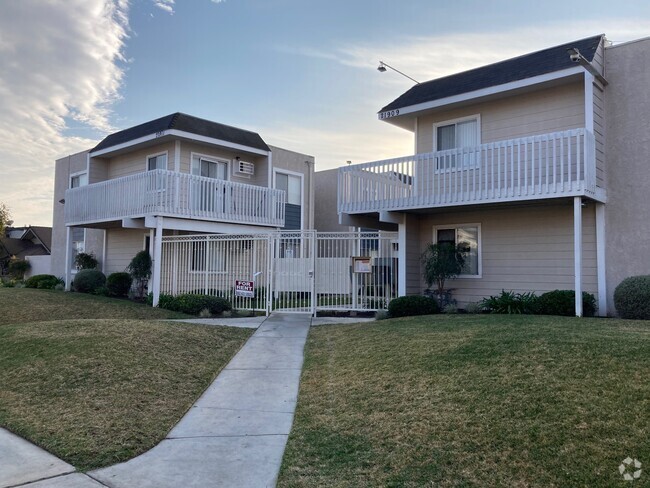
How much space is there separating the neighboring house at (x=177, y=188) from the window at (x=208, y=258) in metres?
1.27

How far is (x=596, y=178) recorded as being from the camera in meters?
12.2

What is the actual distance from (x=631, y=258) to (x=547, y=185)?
260 centimetres

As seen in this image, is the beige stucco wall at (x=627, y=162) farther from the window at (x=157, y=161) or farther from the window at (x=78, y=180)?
the window at (x=78, y=180)

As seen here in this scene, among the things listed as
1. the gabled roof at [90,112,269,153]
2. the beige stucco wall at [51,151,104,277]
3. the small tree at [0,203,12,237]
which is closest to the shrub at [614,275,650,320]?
the gabled roof at [90,112,269,153]

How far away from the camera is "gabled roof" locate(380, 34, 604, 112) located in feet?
41.8

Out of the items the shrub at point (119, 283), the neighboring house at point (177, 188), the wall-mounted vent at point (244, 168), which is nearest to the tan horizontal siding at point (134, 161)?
the neighboring house at point (177, 188)

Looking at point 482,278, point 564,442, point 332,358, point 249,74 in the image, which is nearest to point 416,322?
point 332,358

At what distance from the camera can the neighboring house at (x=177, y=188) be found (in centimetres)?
1741

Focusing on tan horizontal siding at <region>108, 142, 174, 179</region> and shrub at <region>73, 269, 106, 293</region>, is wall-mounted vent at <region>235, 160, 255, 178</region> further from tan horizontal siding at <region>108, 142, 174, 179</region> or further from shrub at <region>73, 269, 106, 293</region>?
shrub at <region>73, 269, 106, 293</region>

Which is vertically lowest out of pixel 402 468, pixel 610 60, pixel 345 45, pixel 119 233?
pixel 402 468

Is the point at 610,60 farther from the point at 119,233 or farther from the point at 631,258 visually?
the point at 119,233

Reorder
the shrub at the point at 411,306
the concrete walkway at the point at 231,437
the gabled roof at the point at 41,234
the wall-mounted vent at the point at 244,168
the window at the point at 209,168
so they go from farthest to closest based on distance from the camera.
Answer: the gabled roof at the point at 41,234
the wall-mounted vent at the point at 244,168
the window at the point at 209,168
the shrub at the point at 411,306
the concrete walkway at the point at 231,437

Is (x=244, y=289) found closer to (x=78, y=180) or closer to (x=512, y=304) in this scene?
(x=512, y=304)

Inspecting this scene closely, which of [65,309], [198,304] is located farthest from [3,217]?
[198,304]
